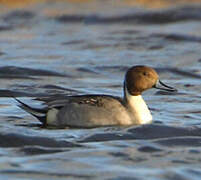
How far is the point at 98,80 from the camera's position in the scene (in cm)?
1542

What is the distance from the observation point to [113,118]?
11.1 m

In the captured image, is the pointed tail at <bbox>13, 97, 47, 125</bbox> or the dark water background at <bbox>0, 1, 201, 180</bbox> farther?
the pointed tail at <bbox>13, 97, 47, 125</bbox>

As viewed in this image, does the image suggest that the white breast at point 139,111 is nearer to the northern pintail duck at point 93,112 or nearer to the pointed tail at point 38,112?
the northern pintail duck at point 93,112

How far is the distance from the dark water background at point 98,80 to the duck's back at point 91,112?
24 centimetres

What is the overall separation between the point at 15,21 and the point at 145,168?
46.9 ft

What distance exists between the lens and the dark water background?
9180 millimetres

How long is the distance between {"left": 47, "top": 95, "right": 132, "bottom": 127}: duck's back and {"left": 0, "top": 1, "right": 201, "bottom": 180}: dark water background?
0.77ft

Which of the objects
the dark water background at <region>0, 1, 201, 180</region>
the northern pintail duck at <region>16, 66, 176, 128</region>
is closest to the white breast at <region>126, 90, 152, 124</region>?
the northern pintail duck at <region>16, 66, 176, 128</region>

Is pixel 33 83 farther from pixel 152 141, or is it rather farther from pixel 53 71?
pixel 152 141

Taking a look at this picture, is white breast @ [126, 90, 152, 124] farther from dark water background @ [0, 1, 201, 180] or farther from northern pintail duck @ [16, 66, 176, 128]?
dark water background @ [0, 1, 201, 180]

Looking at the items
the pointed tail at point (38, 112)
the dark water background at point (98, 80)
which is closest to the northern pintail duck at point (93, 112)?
the pointed tail at point (38, 112)

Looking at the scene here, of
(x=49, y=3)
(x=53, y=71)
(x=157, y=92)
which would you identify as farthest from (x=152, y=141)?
(x=49, y=3)

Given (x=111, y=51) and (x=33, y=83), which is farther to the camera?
(x=111, y=51)

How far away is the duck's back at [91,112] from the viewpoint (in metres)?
11.1
